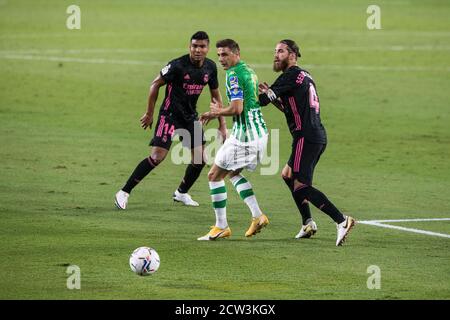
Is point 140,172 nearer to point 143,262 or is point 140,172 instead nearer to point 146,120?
point 146,120

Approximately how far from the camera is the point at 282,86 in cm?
1352

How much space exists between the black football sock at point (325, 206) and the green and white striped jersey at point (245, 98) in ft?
3.31

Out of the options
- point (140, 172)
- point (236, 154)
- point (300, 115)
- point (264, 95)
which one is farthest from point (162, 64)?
point (264, 95)

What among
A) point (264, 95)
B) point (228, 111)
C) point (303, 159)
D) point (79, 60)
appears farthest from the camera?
point (79, 60)

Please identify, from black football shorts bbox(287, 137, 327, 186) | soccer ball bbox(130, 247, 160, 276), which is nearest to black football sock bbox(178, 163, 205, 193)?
black football shorts bbox(287, 137, 327, 186)

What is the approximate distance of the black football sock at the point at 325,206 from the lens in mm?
13398

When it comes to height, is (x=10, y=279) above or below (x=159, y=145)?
below

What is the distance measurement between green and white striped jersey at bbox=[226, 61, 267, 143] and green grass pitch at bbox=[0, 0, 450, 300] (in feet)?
4.15

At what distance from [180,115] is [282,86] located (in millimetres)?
3018

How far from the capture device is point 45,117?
24891 millimetres
